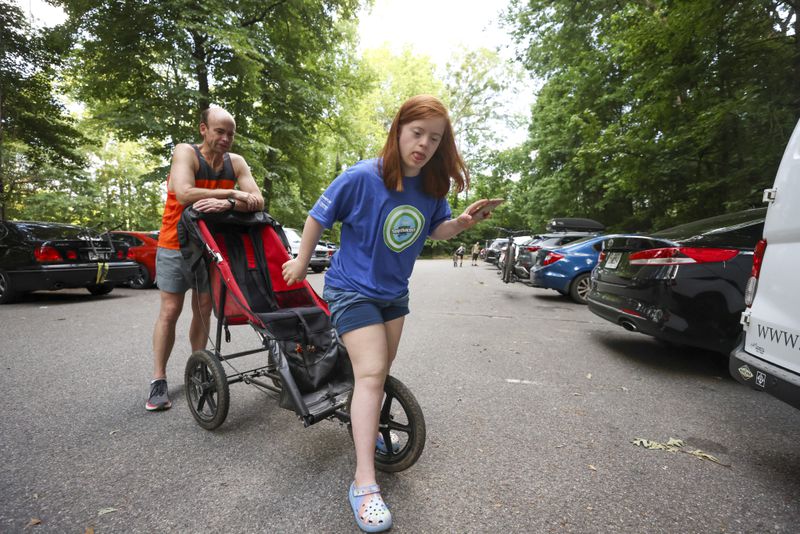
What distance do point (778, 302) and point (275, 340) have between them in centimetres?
286

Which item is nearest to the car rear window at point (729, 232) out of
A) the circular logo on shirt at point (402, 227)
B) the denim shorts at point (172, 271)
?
the circular logo on shirt at point (402, 227)

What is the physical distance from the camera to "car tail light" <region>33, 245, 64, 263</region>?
6949 millimetres

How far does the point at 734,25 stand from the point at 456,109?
31.6 m

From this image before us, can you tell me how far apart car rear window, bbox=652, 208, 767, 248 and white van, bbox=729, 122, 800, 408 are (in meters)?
1.34

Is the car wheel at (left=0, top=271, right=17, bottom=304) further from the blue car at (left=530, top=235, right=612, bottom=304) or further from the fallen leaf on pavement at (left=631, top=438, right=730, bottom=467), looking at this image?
the blue car at (left=530, top=235, right=612, bottom=304)

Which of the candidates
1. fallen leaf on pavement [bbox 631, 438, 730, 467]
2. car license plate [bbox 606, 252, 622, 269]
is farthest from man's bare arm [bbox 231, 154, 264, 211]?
car license plate [bbox 606, 252, 622, 269]

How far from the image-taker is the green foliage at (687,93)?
23.4 feet

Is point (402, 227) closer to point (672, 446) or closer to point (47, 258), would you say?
point (672, 446)

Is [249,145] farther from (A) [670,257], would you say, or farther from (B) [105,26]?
(A) [670,257]

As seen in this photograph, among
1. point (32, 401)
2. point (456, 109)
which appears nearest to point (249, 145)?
point (32, 401)

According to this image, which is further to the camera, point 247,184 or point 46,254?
point 46,254

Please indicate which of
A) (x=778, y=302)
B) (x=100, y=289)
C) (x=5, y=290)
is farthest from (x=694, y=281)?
(x=100, y=289)

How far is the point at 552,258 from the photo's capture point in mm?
8922

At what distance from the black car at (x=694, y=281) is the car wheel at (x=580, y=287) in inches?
180
